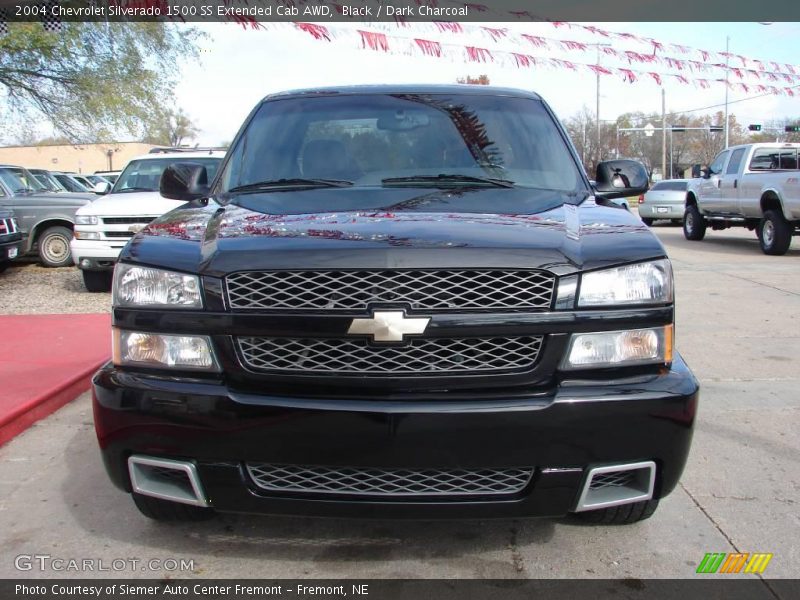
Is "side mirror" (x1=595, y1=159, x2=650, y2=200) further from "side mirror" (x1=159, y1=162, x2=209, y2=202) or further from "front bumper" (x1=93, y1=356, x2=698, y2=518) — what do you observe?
"side mirror" (x1=159, y1=162, x2=209, y2=202)

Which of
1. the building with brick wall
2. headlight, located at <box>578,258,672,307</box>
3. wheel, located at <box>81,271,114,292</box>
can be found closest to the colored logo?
headlight, located at <box>578,258,672,307</box>

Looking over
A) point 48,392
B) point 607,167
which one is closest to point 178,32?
point 48,392

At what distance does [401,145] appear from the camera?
3.56 meters

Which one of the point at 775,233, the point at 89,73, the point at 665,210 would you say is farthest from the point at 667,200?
the point at 89,73

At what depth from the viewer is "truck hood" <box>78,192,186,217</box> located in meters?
8.83

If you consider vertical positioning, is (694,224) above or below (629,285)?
below

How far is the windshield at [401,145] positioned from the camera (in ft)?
11.1

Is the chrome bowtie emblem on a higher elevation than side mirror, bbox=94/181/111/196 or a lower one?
lower

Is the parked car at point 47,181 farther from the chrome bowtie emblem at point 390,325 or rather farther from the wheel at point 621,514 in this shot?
the wheel at point 621,514

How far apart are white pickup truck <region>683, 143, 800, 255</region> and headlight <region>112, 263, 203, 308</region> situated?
1239 cm

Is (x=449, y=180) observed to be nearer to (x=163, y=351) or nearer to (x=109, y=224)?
(x=163, y=351)

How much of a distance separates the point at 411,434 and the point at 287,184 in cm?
156

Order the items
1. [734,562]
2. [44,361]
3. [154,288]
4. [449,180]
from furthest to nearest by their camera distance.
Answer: [44,361] < [449,180] < [734,562] < [154,288]

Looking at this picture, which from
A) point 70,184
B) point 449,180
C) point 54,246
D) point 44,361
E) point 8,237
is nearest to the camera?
point 449,180
